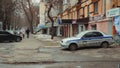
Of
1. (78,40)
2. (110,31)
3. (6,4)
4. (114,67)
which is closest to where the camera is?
(114,67)

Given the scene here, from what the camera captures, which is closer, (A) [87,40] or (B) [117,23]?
(A) [87,40]

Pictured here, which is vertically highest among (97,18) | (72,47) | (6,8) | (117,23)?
(6,8)

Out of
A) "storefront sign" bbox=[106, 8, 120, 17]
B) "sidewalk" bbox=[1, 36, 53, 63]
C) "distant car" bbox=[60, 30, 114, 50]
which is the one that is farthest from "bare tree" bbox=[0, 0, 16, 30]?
"sidewalk" bbox=[1, 36, 53, 63]

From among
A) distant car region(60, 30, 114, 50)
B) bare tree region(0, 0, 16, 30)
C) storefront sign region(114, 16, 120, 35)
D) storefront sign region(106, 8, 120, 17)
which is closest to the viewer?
distant car region(60, 30, 114, 50)

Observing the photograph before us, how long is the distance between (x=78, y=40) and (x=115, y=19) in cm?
415

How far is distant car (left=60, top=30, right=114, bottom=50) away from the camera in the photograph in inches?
970

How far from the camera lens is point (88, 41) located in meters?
24.8

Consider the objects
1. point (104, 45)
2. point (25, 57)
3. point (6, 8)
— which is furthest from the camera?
point (6, 8)

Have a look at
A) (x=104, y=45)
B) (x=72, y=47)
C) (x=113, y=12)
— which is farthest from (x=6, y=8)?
(x=104, y=45)

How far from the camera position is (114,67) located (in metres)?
14.4

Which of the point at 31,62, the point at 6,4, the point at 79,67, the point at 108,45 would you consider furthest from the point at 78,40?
Result: the point at 6,4

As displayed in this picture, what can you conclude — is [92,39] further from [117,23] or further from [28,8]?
[28,8]

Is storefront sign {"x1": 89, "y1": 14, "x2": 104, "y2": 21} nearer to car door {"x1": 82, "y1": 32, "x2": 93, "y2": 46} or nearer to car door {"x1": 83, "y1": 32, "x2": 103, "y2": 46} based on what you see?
car door {"x1": 83, "y1": 32, "x2": 103, "y2": 46}

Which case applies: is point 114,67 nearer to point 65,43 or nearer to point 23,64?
point 23,64
